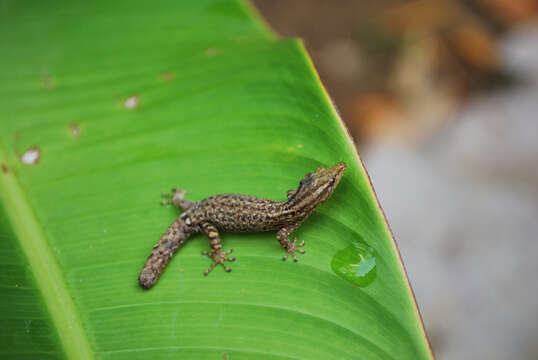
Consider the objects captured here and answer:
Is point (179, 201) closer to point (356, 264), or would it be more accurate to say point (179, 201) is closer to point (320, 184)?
point (320, 184)

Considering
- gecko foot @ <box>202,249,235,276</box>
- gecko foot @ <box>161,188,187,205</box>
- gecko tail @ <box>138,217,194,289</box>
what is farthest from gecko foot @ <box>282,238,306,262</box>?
gecko foot @ <box>161,188,187,205</box>

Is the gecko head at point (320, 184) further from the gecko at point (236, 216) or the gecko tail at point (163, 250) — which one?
the gecko tail at point (163, 250)

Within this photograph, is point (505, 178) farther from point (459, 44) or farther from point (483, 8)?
point (483, 8)

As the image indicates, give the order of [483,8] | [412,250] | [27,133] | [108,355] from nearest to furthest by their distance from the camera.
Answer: [108,355], [27,133], [412,250], [483,8]

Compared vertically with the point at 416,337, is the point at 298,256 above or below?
above

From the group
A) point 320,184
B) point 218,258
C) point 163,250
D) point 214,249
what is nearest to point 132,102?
point 163,250

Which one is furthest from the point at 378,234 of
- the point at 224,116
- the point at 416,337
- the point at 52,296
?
the point at 52,296
